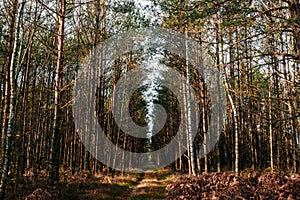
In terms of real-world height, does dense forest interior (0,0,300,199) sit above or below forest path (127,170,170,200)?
above

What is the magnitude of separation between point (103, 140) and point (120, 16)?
32.0ft

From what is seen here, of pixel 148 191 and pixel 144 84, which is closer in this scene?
pixel 148 191

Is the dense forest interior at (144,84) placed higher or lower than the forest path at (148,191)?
higher

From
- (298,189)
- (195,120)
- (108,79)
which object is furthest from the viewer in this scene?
(195,120)

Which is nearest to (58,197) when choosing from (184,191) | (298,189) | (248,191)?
(184,191)

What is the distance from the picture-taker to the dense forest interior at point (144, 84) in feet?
23.3

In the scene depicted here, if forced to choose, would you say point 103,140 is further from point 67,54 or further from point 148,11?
point 148,11

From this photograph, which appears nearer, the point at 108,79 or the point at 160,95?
the point at 108,79

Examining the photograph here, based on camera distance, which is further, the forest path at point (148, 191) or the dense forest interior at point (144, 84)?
the forest path at point (148, 191)

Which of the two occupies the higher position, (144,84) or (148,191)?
(144,84)

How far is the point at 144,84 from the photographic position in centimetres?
2858

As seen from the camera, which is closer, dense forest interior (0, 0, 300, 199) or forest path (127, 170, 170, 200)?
dense forest interior (0, 0, 300, 199)

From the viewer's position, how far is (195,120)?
24625 millimetres

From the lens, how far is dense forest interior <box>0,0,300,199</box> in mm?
7102
